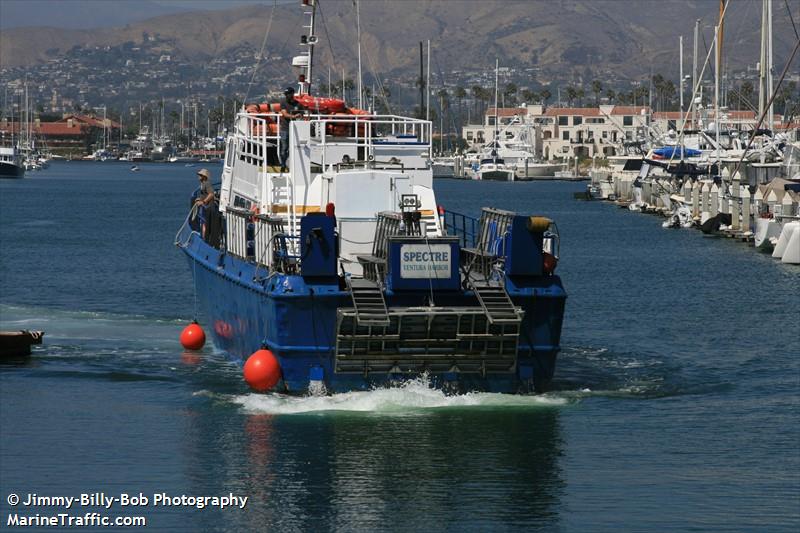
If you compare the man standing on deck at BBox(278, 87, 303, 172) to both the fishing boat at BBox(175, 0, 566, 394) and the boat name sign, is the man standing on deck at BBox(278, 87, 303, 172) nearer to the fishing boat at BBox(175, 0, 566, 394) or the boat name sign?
the fishing boat at BBox(175, 0, 566, 394)

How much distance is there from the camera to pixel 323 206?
27.7 m

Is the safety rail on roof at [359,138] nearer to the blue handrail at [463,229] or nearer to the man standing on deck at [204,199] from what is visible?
the blue handrail at [463,229]

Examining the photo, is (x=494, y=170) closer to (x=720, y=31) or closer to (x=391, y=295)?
(x=720, y=31)

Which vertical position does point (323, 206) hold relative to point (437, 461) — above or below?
above

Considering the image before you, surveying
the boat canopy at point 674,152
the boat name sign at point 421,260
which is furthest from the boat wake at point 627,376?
the boat canopy at point 674,152

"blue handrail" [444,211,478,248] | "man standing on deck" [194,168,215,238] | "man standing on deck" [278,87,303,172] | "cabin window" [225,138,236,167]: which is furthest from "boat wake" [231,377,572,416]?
"cabin window" [225,138,236,167]

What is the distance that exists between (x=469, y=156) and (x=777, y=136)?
96.8m

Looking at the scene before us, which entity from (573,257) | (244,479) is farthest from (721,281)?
(244,479)

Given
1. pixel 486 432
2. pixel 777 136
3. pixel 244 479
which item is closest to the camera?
pixel 244 479

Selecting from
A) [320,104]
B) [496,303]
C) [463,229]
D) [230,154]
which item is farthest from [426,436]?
[230,154]

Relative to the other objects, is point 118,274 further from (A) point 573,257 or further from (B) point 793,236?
(B) point 793,236

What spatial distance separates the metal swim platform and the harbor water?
511 millimetres

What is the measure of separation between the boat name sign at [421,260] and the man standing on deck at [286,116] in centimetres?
573

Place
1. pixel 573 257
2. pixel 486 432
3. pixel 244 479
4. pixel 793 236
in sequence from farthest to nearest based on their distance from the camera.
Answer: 1. pixel 573 257
2. pixel 793 236
3. pixel 486 432
4. pixel 244 479
